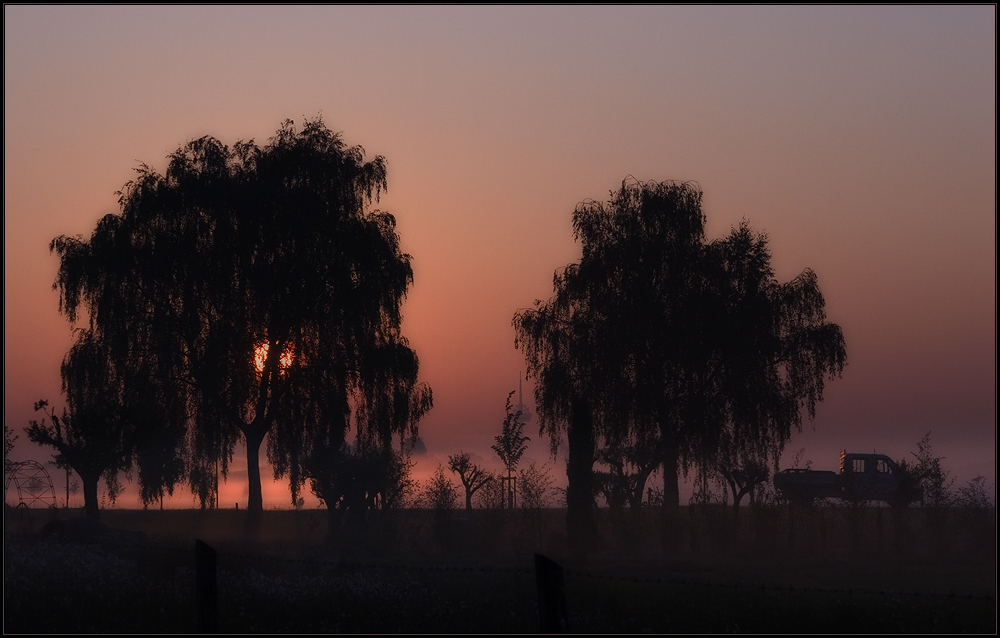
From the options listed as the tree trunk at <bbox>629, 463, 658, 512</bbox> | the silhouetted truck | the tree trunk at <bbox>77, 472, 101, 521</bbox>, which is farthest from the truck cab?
the tree trunk at <bbox>77, 472, 101, 521</bbox>

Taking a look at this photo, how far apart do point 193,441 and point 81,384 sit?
4.91 metres

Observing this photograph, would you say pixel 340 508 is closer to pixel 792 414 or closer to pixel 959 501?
pixel 792 414

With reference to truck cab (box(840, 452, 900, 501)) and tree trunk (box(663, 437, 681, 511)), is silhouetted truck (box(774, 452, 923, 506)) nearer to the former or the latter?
truck cab (box(840, 452, 900, 501))

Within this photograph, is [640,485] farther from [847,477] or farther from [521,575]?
[521,575]

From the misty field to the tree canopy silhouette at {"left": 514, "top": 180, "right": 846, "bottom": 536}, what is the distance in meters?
5.16

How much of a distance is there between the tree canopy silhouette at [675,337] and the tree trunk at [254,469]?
39.7 ft

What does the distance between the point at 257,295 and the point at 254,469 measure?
24.1 ft

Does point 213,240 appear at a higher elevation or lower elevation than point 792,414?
higher

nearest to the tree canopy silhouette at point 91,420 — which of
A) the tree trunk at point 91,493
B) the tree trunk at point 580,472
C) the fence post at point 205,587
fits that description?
the tree trunk at point 91,493

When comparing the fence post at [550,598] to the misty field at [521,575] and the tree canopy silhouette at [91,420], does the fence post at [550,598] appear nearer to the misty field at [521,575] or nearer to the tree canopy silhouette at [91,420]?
the misty field at [521,575]

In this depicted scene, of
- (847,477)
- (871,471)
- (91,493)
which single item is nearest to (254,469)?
(91,493)

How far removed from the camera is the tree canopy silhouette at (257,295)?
43.7m

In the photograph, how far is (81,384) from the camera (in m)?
42.8

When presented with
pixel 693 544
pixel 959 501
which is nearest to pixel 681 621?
pixel 693 544
